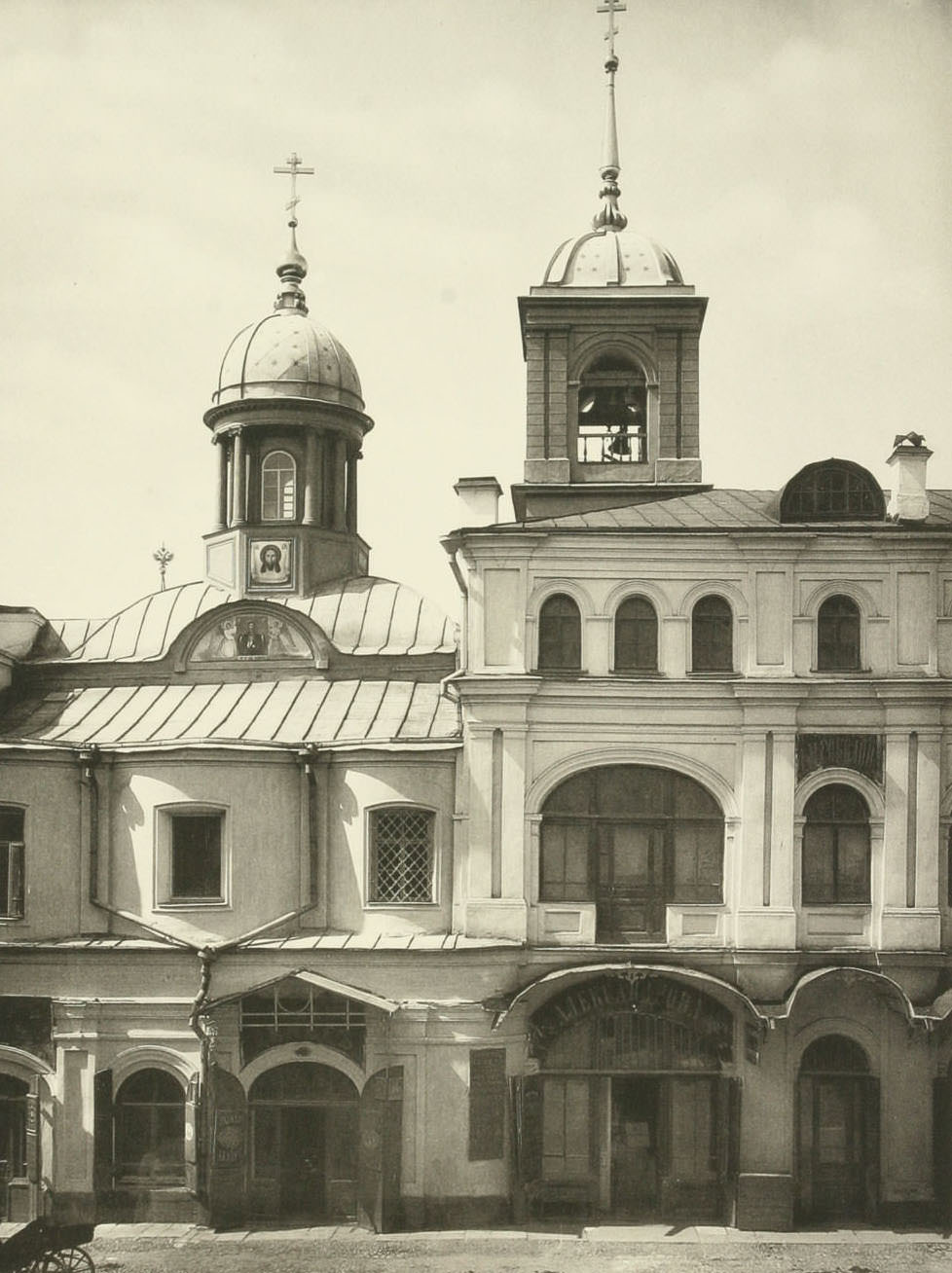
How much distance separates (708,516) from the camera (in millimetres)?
23266

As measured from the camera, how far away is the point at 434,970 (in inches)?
858

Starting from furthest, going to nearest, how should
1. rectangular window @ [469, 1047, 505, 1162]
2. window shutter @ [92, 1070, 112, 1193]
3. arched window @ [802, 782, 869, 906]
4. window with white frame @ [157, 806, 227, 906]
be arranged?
window with white frame @ [157, 806, 227, 906] < arched window @ [802, 782, 869, 906] < window shutter @ [92, 1070, 112, 1193] < rectangular window @ [469, 1047, 505, 1162]

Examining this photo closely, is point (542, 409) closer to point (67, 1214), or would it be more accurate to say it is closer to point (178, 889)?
point (178, 889)

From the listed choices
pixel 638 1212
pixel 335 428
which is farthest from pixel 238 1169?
pixel 335 428

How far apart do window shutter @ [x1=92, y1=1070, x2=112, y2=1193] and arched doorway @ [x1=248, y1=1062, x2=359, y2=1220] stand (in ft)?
6.93

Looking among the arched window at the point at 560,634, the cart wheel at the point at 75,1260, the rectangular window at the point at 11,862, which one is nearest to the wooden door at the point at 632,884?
the arched window at the point at 560,634

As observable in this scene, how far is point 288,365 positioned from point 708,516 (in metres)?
9.70

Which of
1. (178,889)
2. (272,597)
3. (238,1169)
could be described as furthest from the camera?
(272,597)

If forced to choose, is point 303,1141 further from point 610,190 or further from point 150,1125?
point 610,190

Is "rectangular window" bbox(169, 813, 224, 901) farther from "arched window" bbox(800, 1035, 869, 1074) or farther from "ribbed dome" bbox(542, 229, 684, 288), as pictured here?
"ribbed dome" bbox(542, 229, 684, 288)

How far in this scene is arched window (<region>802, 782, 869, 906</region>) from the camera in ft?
72.7

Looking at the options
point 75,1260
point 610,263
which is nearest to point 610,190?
point 610,263

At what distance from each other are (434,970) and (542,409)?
10.2m

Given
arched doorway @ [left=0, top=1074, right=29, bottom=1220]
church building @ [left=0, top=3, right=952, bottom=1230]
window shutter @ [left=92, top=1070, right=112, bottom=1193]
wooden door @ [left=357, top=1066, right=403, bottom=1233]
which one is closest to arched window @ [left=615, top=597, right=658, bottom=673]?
church building @ [left=0, top=3, right=952, bottom=1230]
